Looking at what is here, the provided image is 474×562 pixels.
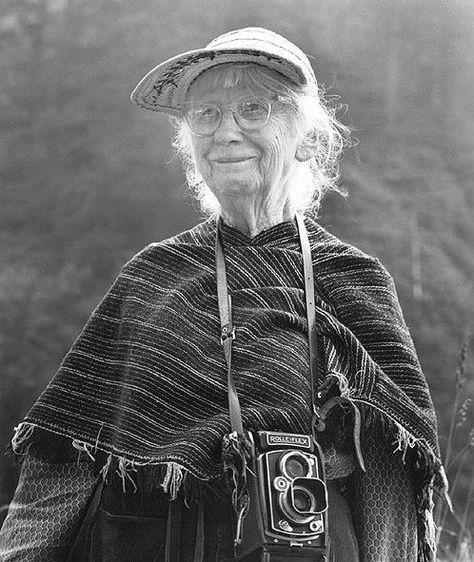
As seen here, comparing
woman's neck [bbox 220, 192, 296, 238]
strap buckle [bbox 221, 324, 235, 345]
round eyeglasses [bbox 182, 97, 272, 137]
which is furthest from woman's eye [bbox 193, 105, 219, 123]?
strap buckle [bbox 221, 324, 235, 345]

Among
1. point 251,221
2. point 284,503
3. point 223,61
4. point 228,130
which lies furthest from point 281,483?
point 223,61

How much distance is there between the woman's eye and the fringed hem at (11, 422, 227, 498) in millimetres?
682

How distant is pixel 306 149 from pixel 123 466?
77 centimetres

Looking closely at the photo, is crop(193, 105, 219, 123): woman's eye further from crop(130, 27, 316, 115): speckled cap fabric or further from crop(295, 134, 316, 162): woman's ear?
crop(295, 134, 316, 162): woman's ear

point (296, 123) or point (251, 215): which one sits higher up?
point (296, 123)

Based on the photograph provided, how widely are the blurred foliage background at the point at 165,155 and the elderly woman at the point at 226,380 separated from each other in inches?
77.6

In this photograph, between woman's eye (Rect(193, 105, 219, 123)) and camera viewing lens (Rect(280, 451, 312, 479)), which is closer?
camera viewing lens (Rect(280, 451, 312, 479))

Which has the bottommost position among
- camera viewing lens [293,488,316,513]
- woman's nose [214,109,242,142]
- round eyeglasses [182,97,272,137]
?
camera viewing lens [293,488,316,513]

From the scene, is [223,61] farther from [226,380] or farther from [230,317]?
[226,380]

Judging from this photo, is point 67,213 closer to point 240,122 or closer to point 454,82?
point 454,82

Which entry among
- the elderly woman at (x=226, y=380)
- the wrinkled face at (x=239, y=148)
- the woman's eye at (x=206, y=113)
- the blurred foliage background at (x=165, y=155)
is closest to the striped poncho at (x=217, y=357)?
the elderly woman at (x=226, y=380)

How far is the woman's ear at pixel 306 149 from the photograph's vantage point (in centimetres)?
234

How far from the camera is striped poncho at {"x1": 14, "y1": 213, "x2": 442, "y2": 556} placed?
2090 mm

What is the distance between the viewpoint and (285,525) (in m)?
1.95
